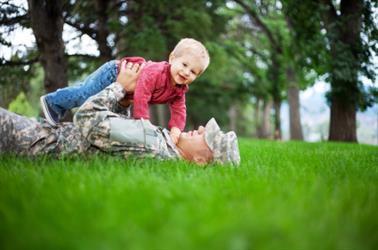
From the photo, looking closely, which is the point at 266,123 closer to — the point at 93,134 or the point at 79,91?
the point at 79,91

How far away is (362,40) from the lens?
38.1 feet

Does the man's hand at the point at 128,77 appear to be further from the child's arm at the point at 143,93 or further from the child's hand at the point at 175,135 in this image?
the child's hand at the point at 175,135

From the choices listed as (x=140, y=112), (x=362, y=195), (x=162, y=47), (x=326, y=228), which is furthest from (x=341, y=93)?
(x=326, y=228)

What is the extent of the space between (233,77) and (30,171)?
22.6m

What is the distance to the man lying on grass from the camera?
3773mm

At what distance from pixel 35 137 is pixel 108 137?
0.79 meters

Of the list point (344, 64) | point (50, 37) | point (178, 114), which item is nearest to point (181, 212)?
point (178, 114)

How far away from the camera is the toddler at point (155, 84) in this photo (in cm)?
446

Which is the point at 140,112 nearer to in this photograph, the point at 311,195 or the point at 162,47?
the point at 311,195

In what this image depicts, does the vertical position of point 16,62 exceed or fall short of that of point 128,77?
it exceeds it

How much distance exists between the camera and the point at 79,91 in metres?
4.83

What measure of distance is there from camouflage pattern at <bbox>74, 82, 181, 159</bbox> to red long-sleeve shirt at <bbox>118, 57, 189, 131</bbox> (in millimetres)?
360

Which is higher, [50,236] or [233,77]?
[233,77]

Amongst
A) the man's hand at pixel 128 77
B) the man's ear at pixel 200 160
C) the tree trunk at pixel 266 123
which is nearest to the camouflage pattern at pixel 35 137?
the man's hand at pixel 128 77
